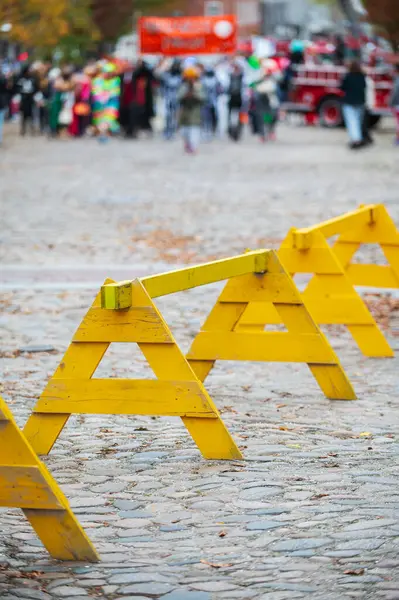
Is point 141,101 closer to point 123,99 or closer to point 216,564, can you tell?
point 123,99

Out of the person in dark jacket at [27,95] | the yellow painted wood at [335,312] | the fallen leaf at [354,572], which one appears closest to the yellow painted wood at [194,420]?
the fallen leaf at [354,572]

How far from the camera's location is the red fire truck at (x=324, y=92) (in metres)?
40.2

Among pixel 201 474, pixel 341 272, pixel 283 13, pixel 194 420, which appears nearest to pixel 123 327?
pixel 194 420

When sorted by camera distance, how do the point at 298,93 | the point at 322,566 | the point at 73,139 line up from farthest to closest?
the point at 298,93 → the point at 73,139 → the point at 322,566

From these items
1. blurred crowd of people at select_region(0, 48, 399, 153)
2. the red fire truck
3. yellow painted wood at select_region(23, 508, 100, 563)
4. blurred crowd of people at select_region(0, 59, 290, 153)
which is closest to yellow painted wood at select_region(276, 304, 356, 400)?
yellow painted wood at select_region(23, 508, 100, 563)

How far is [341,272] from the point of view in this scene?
9.40 metres

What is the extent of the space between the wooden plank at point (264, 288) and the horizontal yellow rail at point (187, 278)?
74mm

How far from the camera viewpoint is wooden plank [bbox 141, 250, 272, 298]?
6949 millimetres

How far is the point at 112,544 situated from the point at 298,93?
1525 inches

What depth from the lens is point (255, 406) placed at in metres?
8.28

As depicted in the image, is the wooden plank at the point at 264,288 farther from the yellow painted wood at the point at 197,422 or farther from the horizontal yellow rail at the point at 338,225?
the yellow painted wood at the point at 197,422

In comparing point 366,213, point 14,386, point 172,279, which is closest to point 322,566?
point 172,279

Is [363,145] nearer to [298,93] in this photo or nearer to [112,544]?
[298,93]

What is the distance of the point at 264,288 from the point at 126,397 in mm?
1467
